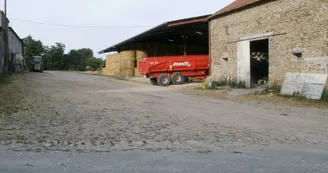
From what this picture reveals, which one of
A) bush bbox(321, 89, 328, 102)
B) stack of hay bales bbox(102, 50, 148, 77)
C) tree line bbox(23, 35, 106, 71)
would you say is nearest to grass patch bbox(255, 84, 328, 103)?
bush bbox(321, 89, 328, 102)

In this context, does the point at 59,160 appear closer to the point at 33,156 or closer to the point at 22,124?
the point at 33,156

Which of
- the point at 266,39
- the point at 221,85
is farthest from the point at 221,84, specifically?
the point at 266,39

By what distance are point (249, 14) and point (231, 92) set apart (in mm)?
4326

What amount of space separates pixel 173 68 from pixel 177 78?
0.74 m

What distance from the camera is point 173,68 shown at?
19.6m

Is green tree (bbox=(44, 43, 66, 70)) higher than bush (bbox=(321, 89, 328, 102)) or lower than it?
higher

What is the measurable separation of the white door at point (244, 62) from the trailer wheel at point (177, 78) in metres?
4.80

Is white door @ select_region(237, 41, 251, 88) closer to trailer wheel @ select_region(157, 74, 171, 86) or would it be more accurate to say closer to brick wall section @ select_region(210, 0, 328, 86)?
brick wall section @ select_region(210, 0, 328, 86)

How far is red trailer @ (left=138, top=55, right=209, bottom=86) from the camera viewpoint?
19297 mm

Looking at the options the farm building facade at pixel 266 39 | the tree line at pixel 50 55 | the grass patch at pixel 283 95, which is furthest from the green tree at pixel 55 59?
the grass patch at pixel 283 95

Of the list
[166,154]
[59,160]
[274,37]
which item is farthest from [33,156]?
[274,37]

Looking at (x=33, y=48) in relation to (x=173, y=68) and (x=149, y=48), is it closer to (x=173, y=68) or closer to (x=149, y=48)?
(x=149, y=48)

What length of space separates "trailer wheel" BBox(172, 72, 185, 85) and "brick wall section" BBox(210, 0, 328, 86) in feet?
10.6

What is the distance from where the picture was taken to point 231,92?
556 inches
